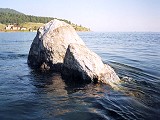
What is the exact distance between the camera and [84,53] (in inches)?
586

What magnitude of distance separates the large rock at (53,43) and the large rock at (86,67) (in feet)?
7.48

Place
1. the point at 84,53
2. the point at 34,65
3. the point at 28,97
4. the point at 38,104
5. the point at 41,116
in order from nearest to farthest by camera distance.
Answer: the point at 41,116
the point at 38,104
the point at 28,97
the point at 84,53
the point at 34,65

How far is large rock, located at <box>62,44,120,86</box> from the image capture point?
14.4m

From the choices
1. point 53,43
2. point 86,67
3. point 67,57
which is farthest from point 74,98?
point 53,43

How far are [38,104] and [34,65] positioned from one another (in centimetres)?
974

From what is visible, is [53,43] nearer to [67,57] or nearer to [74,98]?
[67,57]

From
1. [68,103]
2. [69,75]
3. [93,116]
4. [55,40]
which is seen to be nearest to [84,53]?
[69,75]

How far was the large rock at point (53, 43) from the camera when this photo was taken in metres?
17.5

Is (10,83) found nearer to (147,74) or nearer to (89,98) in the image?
(89,98)

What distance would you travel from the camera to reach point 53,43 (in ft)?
57.3

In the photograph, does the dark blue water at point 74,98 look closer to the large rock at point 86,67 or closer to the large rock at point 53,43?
the large rock at point 86,67

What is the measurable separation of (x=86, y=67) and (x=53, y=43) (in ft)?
14.3

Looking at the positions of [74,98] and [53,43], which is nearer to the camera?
[74,98]

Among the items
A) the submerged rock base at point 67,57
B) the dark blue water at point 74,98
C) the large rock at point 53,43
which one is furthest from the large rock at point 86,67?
the large rock at point 53,43
